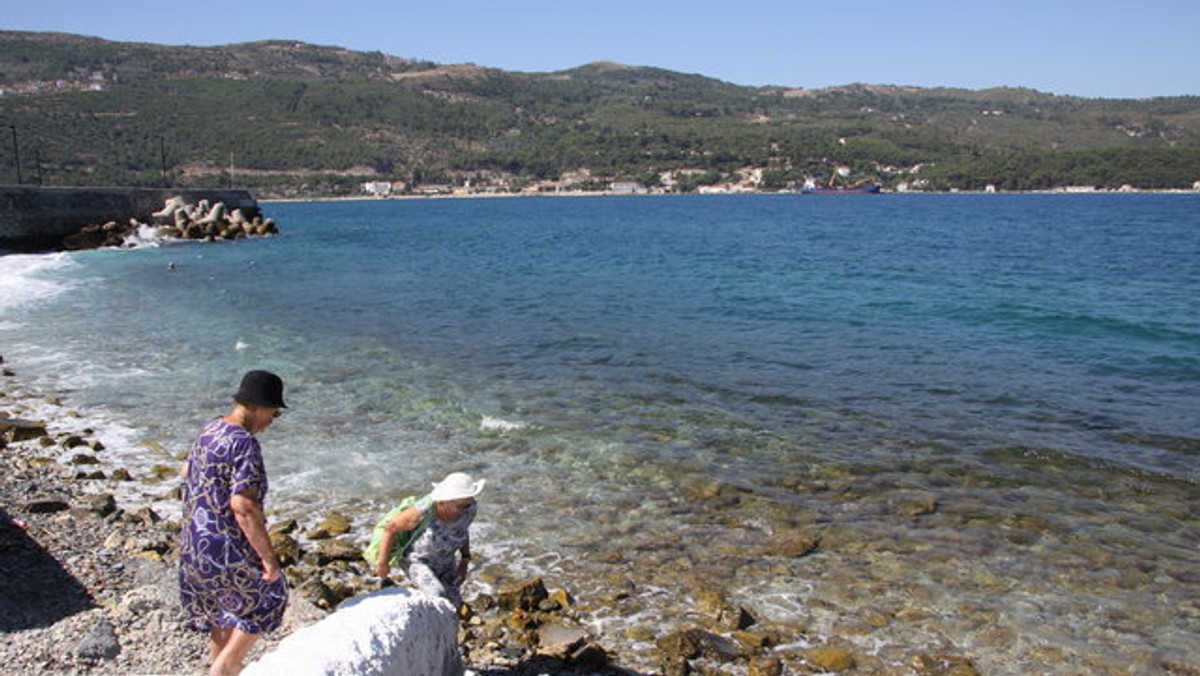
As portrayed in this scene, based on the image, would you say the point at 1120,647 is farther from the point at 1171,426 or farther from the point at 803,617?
the point at 1171,426

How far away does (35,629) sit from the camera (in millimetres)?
5465

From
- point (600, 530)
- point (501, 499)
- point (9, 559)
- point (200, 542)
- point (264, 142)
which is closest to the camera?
point (200, 542)

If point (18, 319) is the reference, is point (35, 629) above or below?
above

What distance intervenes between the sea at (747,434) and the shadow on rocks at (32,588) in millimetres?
2432

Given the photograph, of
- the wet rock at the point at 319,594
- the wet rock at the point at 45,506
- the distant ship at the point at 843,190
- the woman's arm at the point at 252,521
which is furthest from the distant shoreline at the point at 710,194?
the woman's arm at the point at 252,521

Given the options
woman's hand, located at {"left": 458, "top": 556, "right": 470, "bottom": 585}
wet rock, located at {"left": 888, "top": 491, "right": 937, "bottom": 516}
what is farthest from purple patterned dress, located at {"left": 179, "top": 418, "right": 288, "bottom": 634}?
wet rock, located at {"left": 888, "top": 491, "right": 937, "bottom": 516}

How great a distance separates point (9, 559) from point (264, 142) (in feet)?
604

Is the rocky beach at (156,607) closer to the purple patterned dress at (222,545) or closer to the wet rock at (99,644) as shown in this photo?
the wet rock at (99,644)

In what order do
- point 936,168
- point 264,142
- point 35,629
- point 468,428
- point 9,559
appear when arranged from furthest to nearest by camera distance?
point 936,168
point 264,142
point 468,428
point 9,559
point 35,629

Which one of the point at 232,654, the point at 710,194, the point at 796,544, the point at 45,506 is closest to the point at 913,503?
the point at 796,544

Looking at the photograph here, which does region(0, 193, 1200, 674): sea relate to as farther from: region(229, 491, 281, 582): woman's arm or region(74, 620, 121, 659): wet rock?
region(229, 491, 281, 582): woman's arm

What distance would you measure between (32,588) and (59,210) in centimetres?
4475

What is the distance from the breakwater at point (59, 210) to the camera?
132ft

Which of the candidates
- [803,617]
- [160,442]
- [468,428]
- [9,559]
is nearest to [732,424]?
[468,428]
